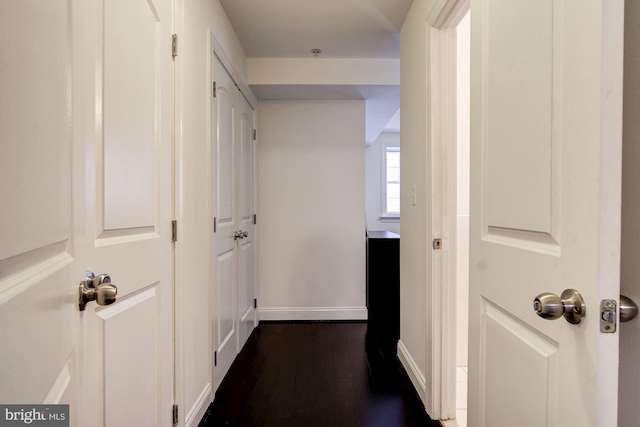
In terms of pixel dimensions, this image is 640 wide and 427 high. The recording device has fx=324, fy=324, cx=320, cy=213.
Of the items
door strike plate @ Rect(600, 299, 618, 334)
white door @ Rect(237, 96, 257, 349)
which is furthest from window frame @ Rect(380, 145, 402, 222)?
door strike plate @ Rect(600, 299, 618, 334)

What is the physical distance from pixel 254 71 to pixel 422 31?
1564mm

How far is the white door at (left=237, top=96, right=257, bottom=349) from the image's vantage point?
2.58 meters

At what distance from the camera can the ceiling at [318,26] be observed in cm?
210

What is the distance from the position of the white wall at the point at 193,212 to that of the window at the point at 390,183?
437 centimetres

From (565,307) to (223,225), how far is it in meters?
1.90

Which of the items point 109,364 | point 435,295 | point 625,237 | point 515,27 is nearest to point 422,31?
point 515,27

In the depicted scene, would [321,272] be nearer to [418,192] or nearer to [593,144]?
[418,192]

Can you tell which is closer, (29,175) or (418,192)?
(29,175)

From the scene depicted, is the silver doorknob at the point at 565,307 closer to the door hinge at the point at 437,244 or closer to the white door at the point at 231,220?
the door hinge at the point at 437,244

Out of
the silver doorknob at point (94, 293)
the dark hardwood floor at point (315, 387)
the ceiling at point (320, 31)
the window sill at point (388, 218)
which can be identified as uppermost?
the ceiling at point (320, 31)

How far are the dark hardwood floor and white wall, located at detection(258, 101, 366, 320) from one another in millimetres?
493

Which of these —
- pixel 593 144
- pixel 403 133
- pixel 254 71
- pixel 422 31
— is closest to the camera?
pixel 593 144

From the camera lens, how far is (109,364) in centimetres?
94

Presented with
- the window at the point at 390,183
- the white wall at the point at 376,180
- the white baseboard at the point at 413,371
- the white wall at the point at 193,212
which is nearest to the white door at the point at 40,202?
the white wall at the point at 193,212
